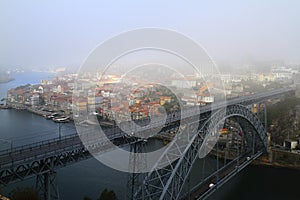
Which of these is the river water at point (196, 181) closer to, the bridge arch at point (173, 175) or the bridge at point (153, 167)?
the bridge at point (153, 167)

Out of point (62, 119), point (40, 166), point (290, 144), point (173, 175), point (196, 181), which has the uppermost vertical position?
point (40, 166)

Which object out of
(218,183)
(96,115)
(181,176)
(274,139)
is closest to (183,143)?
(181,176)

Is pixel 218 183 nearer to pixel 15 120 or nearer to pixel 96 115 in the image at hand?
pixel 96 115

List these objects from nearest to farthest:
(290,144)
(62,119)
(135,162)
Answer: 1. (135,162)
2. (290,144)
3. (62,119)

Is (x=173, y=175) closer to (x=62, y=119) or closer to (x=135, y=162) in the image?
(x=135, y=162)

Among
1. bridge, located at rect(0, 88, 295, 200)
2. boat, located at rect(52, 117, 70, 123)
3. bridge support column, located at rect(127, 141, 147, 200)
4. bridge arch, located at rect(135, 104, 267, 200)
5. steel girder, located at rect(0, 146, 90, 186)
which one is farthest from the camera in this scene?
boat, located at rect(52, 117, 70, 123)

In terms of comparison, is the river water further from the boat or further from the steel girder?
the boat

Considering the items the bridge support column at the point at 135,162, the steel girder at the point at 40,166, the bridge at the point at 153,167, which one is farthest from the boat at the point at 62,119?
the steel girder at the point at 40,166

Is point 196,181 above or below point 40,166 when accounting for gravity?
below

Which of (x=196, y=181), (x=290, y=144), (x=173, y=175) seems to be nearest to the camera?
(x=173, y=175)

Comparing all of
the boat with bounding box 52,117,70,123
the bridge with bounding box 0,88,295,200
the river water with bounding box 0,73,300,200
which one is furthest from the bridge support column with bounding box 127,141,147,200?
the boat with bounding box 52,117,70,123

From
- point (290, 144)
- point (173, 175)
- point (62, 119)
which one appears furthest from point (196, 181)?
point (62, 119)

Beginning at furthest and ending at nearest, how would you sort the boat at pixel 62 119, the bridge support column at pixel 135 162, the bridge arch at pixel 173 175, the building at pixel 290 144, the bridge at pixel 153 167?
the boat at pixel 62 119
the building at pixel 290 144
the bridge support column at pixel 135 162
the bridge arch at pixel 173 175
the bridge at pixel 153 167
